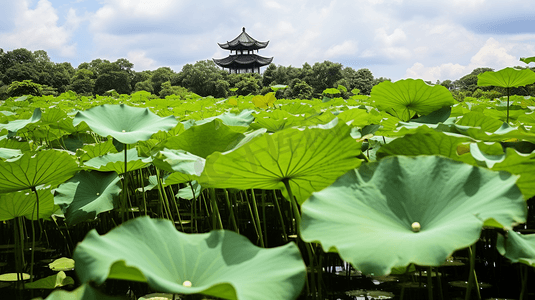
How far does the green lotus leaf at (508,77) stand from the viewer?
80.8 inches

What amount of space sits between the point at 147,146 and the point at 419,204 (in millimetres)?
1718

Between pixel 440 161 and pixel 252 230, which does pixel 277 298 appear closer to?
→ pixel 440 161

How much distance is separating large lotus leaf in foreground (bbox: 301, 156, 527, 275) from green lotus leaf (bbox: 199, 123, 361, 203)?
11 cm

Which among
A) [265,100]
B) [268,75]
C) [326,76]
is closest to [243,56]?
[268,75]

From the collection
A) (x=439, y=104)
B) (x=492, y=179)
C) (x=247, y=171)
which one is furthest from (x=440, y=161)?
(x=439, y=104)

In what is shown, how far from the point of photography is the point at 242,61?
3919 cm

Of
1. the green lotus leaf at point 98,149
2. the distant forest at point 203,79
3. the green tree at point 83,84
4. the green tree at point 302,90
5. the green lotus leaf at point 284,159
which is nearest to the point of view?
the green lotus leaf at point 284,159

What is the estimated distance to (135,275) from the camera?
553mm

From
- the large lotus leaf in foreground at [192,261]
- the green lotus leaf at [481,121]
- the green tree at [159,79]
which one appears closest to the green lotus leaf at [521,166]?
the large lotus leaf in foreground at [192,261]

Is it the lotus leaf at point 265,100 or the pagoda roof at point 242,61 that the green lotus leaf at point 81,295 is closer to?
the lotus leaf at point 265,100

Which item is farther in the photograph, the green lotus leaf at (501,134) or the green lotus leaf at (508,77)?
the green lotus leaf at (508,77)

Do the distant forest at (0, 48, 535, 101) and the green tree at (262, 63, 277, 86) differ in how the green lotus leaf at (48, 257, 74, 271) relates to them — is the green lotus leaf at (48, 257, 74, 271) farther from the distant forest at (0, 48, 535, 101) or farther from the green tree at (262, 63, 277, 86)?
the green tree at (262, 63, 277, 86)

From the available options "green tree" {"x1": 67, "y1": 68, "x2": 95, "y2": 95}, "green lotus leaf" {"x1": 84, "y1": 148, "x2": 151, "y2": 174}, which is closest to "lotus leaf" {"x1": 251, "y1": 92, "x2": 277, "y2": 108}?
"green lotus leaf" {"x1": 84, "y1": 148, "x2": 151, "y2": 174}

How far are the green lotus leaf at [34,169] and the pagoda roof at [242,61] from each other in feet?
126
